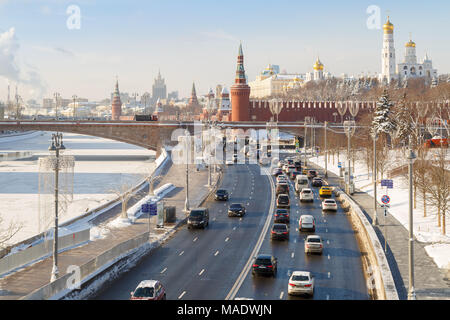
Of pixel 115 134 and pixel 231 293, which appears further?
pixel 115 134

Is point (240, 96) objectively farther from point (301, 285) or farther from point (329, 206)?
point (301, 285)

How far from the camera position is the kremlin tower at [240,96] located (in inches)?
4414

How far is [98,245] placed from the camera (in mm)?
28688

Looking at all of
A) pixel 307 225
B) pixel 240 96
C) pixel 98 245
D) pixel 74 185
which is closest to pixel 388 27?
pixel 240 96

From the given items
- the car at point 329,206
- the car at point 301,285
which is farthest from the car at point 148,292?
the car at point 329,206

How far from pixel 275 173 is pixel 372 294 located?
4205 cm

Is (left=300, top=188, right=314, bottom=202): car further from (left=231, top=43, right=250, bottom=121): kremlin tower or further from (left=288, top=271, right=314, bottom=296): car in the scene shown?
(left=231, top=43, right=250, bottom=121): kremlin tower

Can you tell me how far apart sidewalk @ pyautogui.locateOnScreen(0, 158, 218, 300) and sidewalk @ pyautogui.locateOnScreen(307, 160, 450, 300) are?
12.1m

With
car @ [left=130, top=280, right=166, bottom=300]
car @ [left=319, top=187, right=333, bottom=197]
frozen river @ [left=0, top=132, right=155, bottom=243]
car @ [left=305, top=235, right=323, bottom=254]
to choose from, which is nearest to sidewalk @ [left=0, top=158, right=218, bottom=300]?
car @ [left=130, top=280, right=166, bottom=300]

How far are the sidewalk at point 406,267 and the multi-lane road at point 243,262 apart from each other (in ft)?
4.47

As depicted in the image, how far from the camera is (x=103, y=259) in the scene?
23109 mm

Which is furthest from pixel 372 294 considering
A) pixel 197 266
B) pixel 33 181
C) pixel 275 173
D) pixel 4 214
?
pixel 33 181

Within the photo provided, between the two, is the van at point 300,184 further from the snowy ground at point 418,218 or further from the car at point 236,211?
the car at point 236,211
